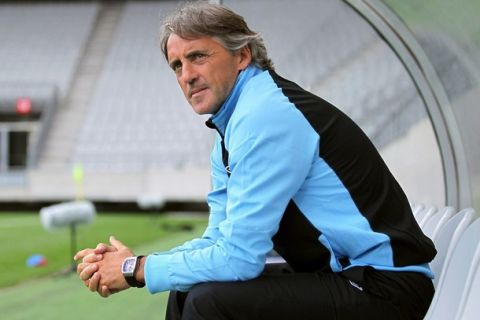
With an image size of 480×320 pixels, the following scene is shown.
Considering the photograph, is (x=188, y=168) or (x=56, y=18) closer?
(x=188, y=168)

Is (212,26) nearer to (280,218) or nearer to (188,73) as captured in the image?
(188,73)

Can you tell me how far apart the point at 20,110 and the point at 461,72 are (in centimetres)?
2128

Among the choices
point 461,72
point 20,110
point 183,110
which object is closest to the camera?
point 461,72

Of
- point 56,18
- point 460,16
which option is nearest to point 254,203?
point 460,16

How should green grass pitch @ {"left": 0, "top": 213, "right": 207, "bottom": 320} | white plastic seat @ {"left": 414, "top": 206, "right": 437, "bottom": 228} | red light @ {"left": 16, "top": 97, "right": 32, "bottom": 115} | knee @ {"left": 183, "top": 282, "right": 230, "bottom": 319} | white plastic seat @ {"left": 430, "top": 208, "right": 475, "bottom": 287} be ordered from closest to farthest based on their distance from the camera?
knee @ {"left": 183, "top": 282, "right": 230, "bottom": 319} < white plastic seat @ {"left": 430, "top": 208, "right": 475, "bottom": 287} < white plastic seat @ {"left": 414, "top": 206, "right": 437, "bottom": 228} < green grass pitch @ {"left": 0, "top": 213, "right": 207, "bottom": 320} < red light @ {"left": 16, "top": 97, "right": 32, "bottom": 115}

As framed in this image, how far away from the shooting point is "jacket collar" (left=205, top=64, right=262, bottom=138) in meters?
1.97

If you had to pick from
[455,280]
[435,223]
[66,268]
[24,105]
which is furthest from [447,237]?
[24,105]

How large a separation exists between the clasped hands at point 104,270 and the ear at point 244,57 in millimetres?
640

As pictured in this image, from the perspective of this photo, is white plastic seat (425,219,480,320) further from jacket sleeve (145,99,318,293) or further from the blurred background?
the blurred background

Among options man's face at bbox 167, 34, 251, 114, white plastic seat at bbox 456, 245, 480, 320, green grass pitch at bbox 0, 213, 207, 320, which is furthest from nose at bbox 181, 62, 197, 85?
green grass pitch at bbox 0, 213, 207, 320

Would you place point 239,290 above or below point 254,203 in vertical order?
below

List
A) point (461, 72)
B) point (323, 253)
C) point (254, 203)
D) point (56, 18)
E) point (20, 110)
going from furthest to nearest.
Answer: point (56, 18), point (20, 110), point (461, 72), point (323, 253), point (254, 203)

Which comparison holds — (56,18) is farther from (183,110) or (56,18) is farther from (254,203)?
(254,203)

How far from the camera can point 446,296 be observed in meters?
1.80
